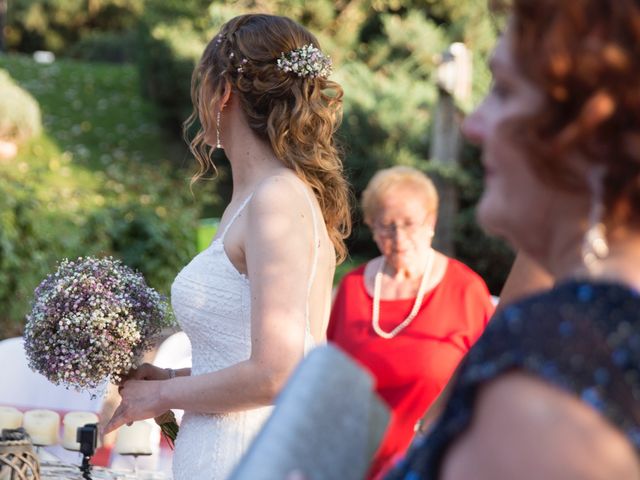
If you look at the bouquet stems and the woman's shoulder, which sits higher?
the woman's shoulder

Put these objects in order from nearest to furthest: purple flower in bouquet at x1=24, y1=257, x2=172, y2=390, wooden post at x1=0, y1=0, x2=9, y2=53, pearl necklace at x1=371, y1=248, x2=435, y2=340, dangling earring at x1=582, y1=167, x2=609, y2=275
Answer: dangling earring at x1=582, y1=167, x2=609, y2=275 → purple flower in bouquet at x1=24, y1=257, x2=172, y2=390 → pearl necklace at x1=371, y1=248, x2=435, y2=340 → wooden post at x1=0, y1=0, x2=9, y2=53

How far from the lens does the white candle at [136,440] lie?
3305 millimetres

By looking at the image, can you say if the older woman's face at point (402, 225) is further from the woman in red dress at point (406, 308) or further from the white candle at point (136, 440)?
the white candle at point (136, 440)

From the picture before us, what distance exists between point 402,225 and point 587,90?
3889mm

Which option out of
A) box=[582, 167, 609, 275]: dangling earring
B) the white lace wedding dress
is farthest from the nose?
the white lace wedding dress

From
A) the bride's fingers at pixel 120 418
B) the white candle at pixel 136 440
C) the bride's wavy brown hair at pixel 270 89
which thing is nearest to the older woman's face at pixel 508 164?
the bride's wavy brown hair at pixel 270 89

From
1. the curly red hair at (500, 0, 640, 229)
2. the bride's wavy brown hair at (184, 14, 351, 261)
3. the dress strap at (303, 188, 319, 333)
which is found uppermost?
the curly red hair at (500, 0, 640, 229)

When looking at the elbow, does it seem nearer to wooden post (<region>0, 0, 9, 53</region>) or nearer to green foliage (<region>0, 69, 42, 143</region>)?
green foliage (<region>0, 69, 42, 143</region>)

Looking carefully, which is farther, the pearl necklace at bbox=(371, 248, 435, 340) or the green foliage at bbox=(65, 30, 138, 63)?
the green foliage at bbox=(65, 30, 138, 63)

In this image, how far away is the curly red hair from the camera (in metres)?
0.97

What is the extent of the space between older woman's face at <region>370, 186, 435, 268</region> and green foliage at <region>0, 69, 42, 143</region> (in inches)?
415

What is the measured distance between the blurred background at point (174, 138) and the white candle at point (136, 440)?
1.50 metres

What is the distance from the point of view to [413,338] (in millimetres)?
4492

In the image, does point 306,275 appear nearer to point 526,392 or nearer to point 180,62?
point 526,392
